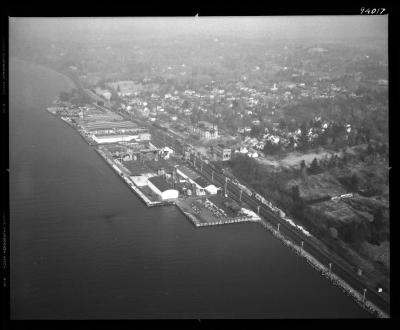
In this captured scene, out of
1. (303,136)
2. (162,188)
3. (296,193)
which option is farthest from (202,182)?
(303,136)

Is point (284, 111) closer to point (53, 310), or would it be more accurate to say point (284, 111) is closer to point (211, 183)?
point (211, 183)

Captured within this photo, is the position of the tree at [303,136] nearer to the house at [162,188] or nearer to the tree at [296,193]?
the tree at [296,193]

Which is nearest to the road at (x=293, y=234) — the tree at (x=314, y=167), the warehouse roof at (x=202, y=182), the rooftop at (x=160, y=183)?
the warehouse roof at (x=202, y=182)

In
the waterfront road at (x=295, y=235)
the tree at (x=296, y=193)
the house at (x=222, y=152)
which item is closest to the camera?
the waterfront road at (x=295, y=235)

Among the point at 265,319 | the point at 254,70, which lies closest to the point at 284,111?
the point at 254,70

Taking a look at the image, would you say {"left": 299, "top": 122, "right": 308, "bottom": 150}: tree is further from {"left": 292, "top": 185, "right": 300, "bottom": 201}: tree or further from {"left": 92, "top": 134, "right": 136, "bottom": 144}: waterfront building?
{"left": 92, "top": 134, "right": 136, "bottom": 144}: waterfront building

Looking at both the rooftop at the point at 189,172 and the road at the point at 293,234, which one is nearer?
the road at the point at 293,234

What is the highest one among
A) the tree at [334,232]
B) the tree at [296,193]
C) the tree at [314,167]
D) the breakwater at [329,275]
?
the tree at [314,167]
